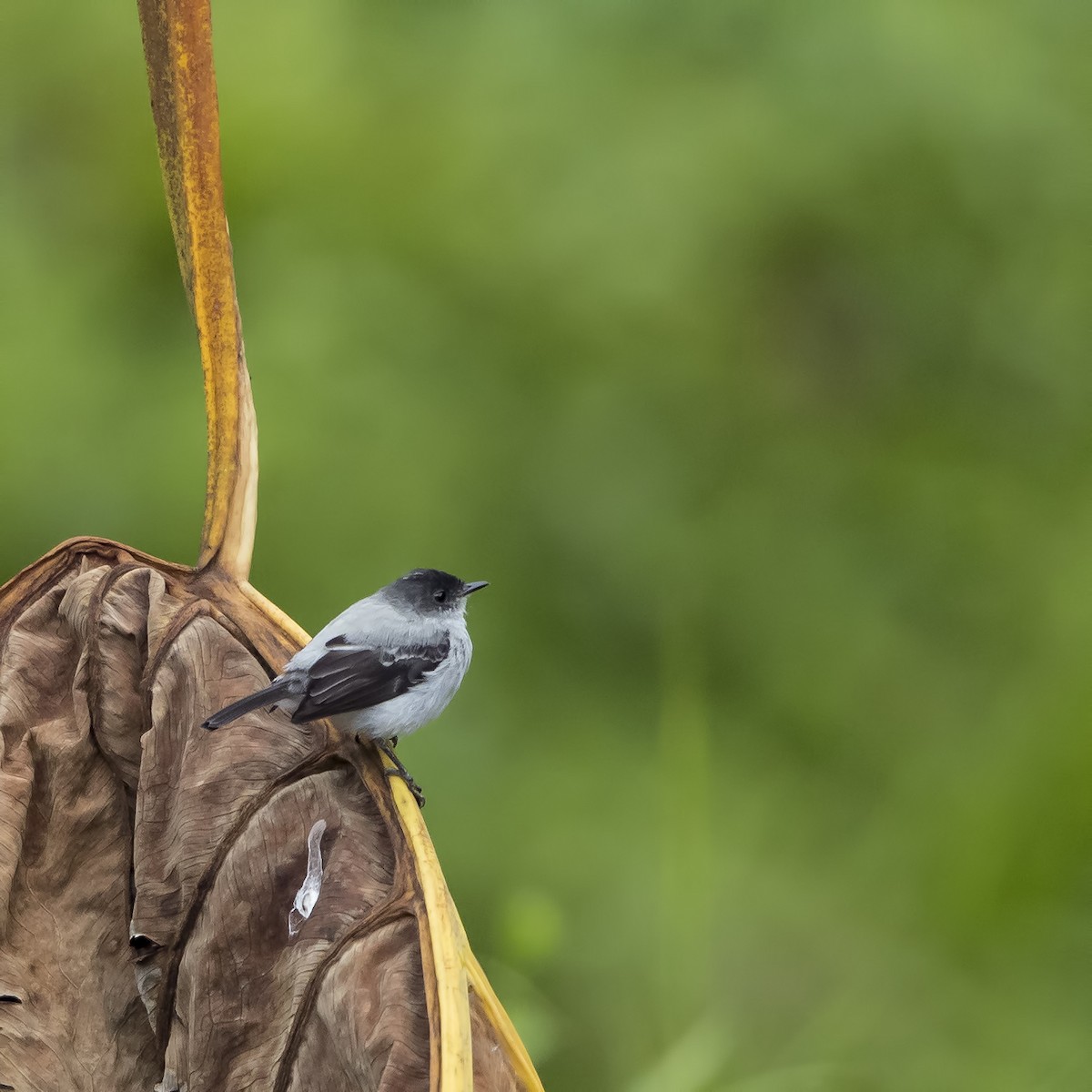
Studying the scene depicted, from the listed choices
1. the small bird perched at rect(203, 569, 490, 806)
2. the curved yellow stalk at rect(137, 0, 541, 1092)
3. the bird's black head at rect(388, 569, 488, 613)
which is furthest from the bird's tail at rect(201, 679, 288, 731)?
the bird's black head at rect(388, 569, 488, 613)

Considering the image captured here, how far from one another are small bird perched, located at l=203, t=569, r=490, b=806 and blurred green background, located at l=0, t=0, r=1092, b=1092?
84cm

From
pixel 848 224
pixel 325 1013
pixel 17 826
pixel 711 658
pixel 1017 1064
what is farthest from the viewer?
pixel 848 224

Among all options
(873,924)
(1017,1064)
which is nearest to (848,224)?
(873,924)

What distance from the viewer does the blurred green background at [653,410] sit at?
299 centimetres

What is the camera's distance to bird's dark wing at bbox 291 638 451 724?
1.76 meters

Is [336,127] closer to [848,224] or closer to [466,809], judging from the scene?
[848,224]

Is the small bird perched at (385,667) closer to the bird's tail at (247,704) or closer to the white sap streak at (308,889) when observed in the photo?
the bird's tail at (247,704)

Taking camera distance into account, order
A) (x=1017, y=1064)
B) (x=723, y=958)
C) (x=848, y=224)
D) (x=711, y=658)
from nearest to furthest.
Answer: (x=1017, y=1064), (x=723, y=958), (x=711, y=658), (x=848, y=224)

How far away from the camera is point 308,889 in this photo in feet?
4.74

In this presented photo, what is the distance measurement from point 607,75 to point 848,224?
76cm

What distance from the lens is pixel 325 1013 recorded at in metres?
→ 1.33

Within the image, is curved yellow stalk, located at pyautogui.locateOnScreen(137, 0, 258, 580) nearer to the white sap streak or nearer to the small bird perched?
the small bird perched

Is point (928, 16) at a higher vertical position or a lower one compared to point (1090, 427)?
higher

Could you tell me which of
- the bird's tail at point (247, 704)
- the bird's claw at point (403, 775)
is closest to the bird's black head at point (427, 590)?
the bird's claw at point (403, 775)
